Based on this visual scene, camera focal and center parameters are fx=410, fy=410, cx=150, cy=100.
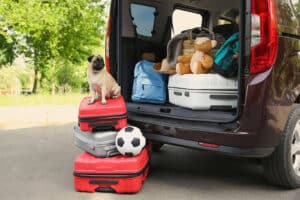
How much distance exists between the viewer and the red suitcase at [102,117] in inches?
138

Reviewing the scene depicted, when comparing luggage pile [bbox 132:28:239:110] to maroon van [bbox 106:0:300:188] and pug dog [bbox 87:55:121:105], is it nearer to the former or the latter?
maroon van [bbox 106:0:300:188]

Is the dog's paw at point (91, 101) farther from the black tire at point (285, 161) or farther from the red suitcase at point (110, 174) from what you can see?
the black tire at point (285, 161)

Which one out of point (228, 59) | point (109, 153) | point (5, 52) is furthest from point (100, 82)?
point (5, 52)

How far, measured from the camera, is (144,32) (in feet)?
15.3

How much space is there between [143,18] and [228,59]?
1.40 metres

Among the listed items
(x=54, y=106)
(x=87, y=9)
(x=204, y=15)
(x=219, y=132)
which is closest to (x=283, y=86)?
(x=219, y=132)

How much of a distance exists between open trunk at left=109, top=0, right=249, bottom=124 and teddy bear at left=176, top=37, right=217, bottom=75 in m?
0.37

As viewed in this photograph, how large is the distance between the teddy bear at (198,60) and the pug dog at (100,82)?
0.67 meters

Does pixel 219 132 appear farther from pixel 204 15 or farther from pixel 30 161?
pixel 204 15

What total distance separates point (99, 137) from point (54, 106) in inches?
249

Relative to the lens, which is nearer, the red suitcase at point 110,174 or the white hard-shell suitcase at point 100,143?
the red suitcase at point 110,174

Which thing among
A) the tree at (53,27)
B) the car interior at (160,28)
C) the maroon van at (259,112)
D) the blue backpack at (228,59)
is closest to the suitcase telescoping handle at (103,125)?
the maroon van at (259,112)

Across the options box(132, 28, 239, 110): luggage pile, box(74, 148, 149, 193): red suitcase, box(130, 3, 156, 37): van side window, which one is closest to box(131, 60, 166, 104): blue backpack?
box(132, 28, 239, 110): luggage pile

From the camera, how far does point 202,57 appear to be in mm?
3889
